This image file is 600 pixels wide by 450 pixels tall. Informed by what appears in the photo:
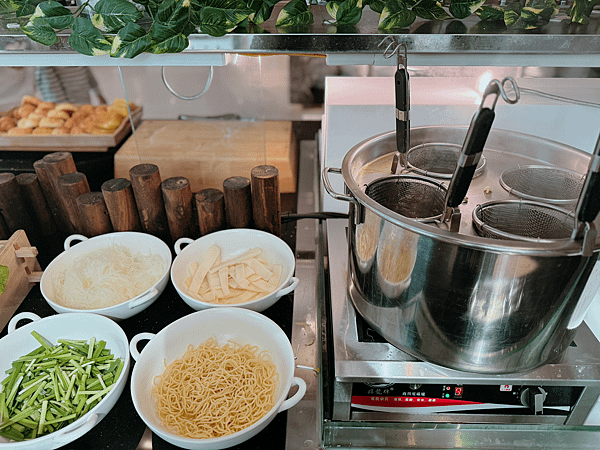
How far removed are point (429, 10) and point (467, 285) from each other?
560 mm

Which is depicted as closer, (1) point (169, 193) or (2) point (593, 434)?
(2) point (593, 434)

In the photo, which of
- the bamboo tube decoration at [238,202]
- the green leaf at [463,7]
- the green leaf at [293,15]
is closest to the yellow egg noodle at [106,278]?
the bamboo tube decoration at [238,202]

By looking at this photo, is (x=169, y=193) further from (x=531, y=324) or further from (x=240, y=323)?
→ (x=531, y=324)

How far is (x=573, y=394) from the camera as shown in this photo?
2.64 feet

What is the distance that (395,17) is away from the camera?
79 cm

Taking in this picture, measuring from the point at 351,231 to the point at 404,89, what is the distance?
0.91ft

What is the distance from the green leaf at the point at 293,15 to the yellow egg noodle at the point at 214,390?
0.68 metres

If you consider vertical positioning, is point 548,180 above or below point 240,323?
above

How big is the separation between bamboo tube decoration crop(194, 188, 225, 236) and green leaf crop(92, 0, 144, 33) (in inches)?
22.3

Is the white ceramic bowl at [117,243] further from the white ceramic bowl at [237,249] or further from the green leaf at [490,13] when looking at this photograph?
the green leaf at [490,13]

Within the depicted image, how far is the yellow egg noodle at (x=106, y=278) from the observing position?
3.49 feet

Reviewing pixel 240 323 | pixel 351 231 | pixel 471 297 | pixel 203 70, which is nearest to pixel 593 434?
pixel 471 297

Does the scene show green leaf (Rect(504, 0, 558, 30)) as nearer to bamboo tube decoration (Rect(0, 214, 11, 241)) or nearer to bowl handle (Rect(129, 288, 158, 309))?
bowl handle (Rect(129, 288, 158, 309))

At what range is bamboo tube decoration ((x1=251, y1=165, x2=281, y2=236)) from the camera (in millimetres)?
1228
